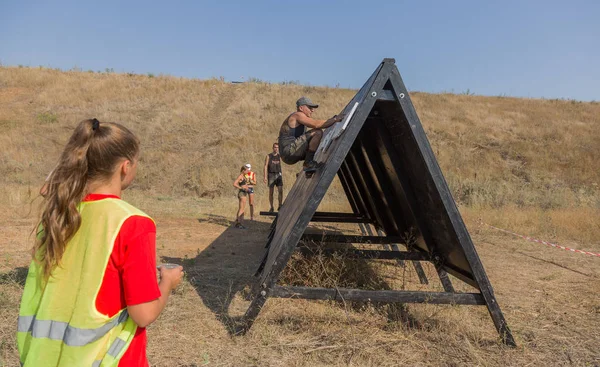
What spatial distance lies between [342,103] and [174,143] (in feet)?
37.3

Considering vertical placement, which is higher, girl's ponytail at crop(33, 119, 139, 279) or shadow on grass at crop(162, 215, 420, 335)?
girl's ponytail at crop(33, 119, 139, 279)

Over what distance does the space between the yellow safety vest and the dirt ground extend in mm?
A: 2272

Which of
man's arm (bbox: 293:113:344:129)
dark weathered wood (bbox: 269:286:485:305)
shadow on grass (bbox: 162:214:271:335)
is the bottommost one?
shadow on grass (bbox: 162:214:271:335)

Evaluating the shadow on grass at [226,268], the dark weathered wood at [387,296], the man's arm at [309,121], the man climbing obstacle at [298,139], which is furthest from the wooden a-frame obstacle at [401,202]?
the shadow on grass at [226,268]

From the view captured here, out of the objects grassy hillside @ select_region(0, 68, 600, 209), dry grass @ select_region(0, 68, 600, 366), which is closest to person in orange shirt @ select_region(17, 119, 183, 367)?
dry grass @ select_region(0, 68, 600, 366)

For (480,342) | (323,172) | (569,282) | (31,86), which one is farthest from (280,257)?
(31,86)

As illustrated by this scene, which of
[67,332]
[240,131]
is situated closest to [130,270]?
[67,332]

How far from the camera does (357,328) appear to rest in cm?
443

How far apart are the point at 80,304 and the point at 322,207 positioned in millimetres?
13141

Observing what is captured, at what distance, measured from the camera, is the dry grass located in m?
4.20

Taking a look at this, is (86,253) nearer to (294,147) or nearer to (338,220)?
(294,147)

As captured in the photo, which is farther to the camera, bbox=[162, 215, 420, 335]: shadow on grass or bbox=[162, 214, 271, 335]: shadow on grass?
bbox=[162, 214, 271, 335]: shadow on grass

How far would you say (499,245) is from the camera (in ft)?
32.6

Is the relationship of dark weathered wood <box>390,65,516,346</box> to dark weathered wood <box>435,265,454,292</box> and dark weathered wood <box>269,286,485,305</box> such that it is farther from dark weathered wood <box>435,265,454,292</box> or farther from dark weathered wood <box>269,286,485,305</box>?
dark weathered wood <box>435,265,454,292</box>
